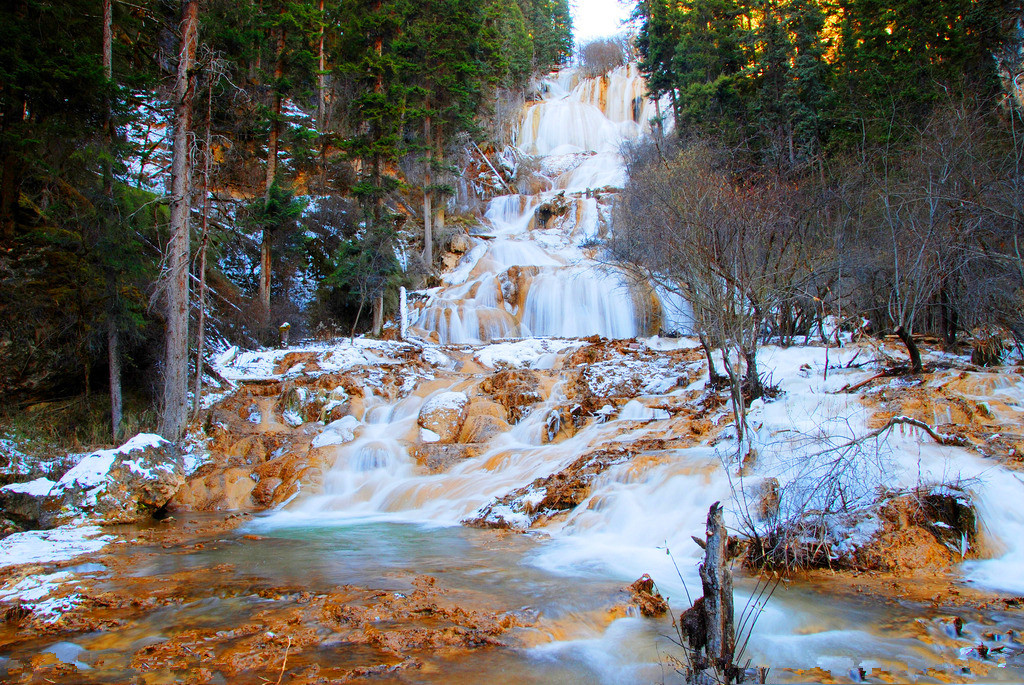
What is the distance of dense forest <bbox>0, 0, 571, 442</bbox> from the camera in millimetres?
10836

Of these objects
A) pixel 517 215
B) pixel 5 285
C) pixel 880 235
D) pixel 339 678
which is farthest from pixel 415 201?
pixel 339 678

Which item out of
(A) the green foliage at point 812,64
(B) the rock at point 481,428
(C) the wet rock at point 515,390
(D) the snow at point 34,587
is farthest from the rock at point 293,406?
(A) the green foliage at point 812,64

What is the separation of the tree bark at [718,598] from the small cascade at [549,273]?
1153 cm

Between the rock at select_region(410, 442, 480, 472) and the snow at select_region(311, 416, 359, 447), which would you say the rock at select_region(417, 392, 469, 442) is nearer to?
the rock at select_region(410, 442, 480, 472)

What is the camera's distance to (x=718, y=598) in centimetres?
339

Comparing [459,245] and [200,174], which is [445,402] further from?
[459,245]

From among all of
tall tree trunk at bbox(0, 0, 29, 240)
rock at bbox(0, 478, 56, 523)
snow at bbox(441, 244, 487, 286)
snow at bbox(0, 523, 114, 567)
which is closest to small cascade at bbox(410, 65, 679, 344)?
snow at bbox(441, 244, 487, 286)

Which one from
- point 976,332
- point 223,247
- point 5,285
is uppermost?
point 223,247

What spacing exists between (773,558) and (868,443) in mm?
1995

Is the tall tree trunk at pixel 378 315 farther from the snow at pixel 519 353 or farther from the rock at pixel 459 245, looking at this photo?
the rock at pixel 459 245

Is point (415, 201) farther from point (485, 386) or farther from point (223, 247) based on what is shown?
point (485, 386)

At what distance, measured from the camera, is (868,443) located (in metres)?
6.64

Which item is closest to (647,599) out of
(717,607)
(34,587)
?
(717,607)

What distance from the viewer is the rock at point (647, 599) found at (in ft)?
16.4
